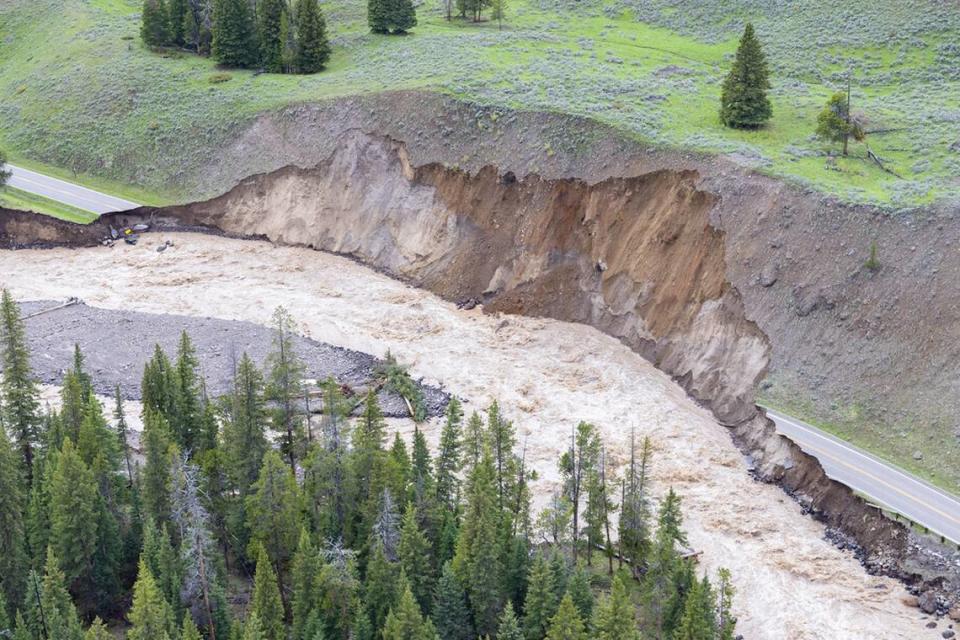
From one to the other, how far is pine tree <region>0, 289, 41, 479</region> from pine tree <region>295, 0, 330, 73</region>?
152 ft

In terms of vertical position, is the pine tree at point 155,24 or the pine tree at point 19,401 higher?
the pine tree at point 155,24

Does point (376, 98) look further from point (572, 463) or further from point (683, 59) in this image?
point (572, 463)

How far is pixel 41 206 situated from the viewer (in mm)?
83438

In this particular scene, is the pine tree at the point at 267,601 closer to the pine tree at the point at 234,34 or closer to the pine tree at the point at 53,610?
the pine tree at the point at 53,610

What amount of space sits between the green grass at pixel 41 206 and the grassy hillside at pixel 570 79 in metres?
5.46

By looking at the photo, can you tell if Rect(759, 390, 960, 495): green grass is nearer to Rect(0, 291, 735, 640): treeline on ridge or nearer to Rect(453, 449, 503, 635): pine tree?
Rect(0, 291, 735, 640): treeline on ridge

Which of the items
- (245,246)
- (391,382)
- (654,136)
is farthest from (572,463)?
(245,246)

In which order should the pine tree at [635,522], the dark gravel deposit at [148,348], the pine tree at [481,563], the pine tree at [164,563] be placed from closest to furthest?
the pine tree at [481,563]
the pine tree at [164,563]
the pine tree at [635,522]
the dark gravel deposit at [148,348]

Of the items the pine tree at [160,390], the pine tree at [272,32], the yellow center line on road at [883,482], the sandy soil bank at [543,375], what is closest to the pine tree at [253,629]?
the pine tree at [160,390]

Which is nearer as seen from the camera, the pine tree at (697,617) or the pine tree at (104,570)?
the pine tree at (697,617)

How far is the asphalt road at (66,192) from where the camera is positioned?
84.6m

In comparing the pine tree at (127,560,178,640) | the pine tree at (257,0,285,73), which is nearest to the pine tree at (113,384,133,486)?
the pine tree at (127,560,178,640)

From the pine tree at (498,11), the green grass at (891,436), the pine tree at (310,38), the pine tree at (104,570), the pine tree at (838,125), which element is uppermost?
the pine tree at (498,11)

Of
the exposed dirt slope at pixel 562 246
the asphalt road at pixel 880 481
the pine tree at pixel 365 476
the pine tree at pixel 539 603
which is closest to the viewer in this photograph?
the pine tree at pixel 539 603
